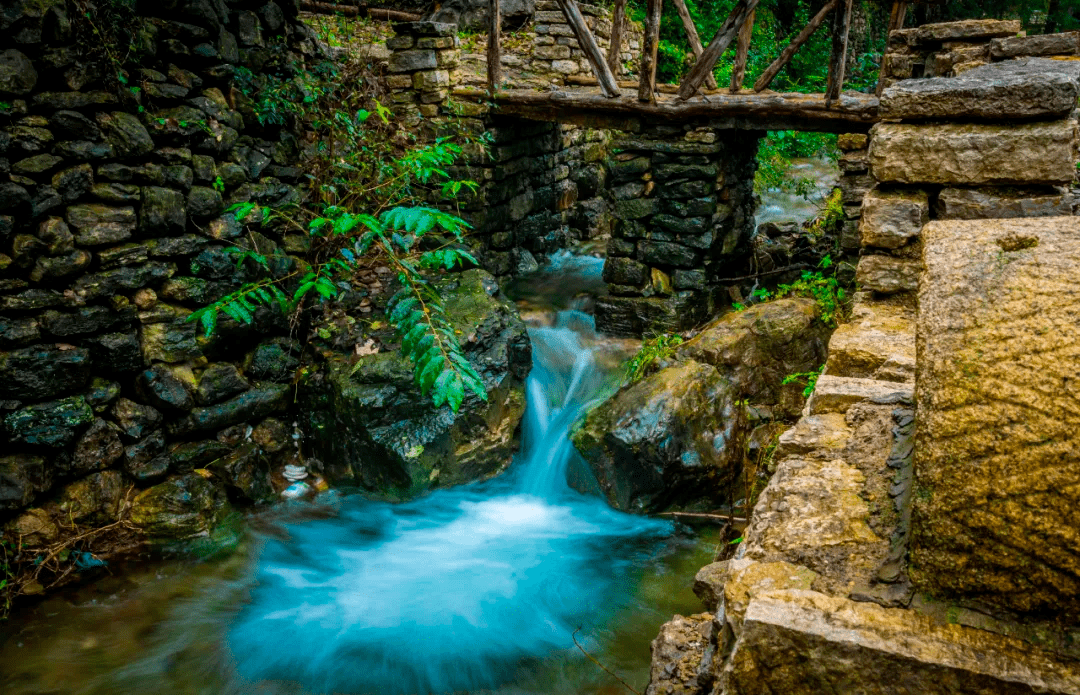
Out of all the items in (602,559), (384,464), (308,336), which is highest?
(308,336)

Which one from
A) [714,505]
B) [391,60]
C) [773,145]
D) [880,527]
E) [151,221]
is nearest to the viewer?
[880,527]

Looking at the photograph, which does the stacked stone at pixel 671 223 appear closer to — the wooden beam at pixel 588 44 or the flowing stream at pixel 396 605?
the wooden beam at pixel 588 44

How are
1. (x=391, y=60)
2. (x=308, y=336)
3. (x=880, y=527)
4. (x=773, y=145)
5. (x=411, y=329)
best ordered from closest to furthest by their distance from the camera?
(x=880, y=527) → (x=411, y=329) → (x=308, y=336) → (x=391, y=60) → (x=773, y=145)

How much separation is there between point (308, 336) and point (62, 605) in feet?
8.94

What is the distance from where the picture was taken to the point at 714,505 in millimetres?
6082

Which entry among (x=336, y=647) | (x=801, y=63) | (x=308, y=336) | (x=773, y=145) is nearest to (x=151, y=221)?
(x=308, y=336)

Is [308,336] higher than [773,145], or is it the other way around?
[773,145]

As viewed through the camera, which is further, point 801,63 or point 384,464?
point 801,63

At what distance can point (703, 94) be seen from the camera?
22.5ft

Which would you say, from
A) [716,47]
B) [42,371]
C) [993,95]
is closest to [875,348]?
[993,95]

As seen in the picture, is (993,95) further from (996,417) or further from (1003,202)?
(996,417)

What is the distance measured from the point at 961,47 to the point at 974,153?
2.96 metres

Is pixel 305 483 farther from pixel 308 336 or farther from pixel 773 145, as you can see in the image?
pixel 773 145

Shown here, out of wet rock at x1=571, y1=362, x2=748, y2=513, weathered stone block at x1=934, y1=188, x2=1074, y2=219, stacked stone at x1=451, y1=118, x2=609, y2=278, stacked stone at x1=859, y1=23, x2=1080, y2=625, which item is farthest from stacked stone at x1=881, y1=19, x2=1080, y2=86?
stacked stone at x1=451, y1=118, x2=609, y2=278
